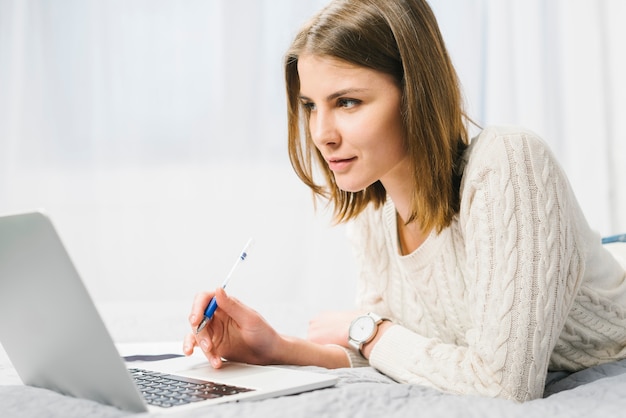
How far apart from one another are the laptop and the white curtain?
1.87m

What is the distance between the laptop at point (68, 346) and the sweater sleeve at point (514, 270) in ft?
0.76

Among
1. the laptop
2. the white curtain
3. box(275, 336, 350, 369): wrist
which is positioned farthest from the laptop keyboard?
the white curtain

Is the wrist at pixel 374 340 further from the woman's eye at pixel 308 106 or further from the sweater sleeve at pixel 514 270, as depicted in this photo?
the woman's eye at pixel 308 106

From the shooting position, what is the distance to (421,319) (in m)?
1.41

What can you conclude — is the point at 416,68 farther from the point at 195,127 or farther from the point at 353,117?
the point at 195,127

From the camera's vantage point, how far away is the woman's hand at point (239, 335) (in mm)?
1195

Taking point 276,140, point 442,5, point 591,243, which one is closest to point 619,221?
point 442,5

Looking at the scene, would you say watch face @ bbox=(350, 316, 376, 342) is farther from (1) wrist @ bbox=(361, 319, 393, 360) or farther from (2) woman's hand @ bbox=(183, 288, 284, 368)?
(2) woman's hand @ bbox=(183, 288, 284, 368)

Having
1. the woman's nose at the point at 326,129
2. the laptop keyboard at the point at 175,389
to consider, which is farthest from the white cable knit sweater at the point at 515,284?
the laptop keyboard at the point at 175,389

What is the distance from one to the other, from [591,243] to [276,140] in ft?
5.97

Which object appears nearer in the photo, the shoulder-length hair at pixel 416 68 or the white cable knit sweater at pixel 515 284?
the white cable knit sweater at pixel 515 284

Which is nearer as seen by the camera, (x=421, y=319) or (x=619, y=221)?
(x=421, y=319)

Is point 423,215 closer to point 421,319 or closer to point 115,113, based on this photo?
point 421,319

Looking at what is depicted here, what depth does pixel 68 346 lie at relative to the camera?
0.85 metres
